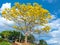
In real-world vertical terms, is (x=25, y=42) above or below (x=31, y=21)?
below

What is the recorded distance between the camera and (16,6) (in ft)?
216

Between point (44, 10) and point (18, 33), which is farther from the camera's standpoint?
point (18, 33)

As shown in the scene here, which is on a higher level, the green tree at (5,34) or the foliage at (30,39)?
the green tree at (5,34)

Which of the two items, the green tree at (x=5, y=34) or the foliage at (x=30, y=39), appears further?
the foliage at (x=30, y=39)

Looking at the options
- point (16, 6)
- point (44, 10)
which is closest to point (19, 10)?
point (16, 6)

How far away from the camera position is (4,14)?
6506cm

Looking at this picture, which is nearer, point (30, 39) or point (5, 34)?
point (5, 34)

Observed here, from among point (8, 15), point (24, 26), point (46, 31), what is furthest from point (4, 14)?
point (46, 31)

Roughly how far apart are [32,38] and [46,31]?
6856 millimetres

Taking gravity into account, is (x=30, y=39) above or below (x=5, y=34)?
below

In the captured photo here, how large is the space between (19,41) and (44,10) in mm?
12134

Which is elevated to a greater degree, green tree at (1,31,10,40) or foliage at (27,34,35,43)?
green tree at (1,31,10,40)

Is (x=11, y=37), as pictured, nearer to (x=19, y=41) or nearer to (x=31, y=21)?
(x=19, y=41)

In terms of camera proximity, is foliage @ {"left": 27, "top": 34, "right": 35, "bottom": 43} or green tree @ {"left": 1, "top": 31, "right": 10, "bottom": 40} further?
foliage @ {"left": 27, "top": 34, "right": 35, "bottom": 43}
